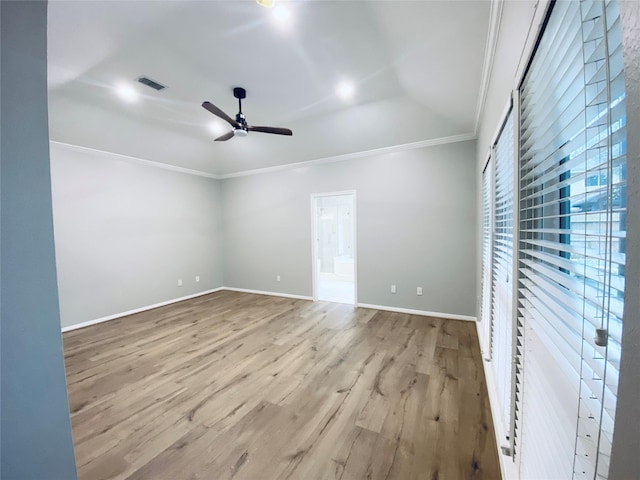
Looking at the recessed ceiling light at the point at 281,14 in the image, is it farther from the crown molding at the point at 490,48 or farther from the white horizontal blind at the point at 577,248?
the white horizontal blind at the point at 577,248

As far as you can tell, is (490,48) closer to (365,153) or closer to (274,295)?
(365,153)

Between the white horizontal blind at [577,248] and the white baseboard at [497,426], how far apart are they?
31 cm

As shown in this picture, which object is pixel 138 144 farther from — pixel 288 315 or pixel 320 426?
pixel 320 426

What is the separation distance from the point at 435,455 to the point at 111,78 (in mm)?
4095

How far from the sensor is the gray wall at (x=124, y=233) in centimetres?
354

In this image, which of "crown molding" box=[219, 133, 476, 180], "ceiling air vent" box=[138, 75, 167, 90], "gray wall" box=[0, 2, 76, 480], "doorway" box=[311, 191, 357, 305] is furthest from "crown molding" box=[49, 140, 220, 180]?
"gray wall" box=[0, 2, 76, 480]

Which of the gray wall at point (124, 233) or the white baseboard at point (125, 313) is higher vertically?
the gray wall at point (124, 233)

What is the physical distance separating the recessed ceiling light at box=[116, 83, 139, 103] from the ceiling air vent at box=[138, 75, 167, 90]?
200 mm

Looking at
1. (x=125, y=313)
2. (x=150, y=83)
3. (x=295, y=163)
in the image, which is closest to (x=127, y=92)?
(x=150, y=83)

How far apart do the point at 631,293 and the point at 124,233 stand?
5242mm

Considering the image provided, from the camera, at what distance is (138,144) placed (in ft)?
12.7

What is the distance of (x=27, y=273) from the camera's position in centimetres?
50

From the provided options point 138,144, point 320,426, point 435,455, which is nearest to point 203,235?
point 138,144

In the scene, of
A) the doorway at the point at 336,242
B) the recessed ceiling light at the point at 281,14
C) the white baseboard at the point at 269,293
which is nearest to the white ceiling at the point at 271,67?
the recessed ceiling light at the point at 281,14
